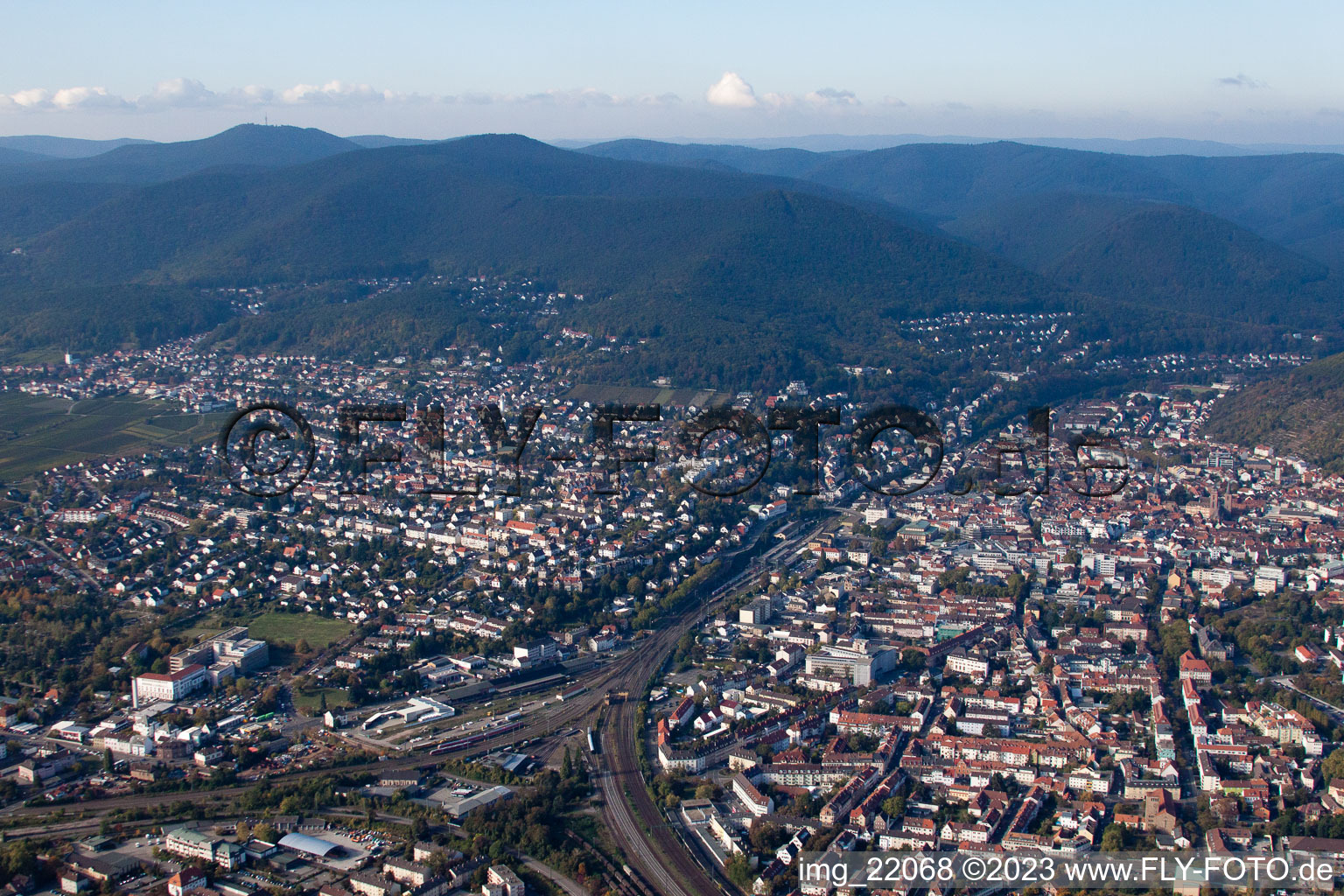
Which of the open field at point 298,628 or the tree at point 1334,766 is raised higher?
the tree at point 1334,766

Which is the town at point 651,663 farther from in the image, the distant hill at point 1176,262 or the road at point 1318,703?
the distant hill at point 1176,262

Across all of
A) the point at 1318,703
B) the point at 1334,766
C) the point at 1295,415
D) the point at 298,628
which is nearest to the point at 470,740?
the point at 298,628

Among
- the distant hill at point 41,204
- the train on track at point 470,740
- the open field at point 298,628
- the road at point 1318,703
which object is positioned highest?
the distant hill at point 41,204

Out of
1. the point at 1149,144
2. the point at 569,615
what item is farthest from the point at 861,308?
the point at 1149,144

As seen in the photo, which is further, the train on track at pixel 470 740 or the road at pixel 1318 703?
the road at pixel 1318 703

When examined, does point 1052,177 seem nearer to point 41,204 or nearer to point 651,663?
point 41,204

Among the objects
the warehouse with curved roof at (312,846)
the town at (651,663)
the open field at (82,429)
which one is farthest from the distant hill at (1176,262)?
the warehouse with curved roof at (312,846)

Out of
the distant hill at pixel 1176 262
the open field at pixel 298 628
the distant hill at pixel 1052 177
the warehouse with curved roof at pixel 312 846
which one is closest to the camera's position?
the warehouse with curved roof at pixel 312 846

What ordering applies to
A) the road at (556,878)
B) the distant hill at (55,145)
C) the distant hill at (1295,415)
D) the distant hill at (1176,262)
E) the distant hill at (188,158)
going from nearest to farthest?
the road at (556,878) < the distant hill at (1295,415) < the distant hill at (1176,262) < the distant hill at (188,158) < the distant hill at (55,145)
